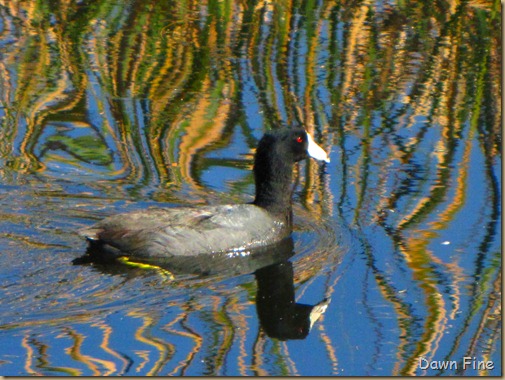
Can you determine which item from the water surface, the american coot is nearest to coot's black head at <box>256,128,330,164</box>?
the american coot

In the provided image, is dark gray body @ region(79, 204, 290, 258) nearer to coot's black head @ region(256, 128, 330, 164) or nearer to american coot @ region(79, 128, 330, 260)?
american coot @ region(79, 128, 330, 260)

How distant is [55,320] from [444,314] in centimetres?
207

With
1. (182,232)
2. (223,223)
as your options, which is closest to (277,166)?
(223,223)

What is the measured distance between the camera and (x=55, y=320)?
5.37 metres

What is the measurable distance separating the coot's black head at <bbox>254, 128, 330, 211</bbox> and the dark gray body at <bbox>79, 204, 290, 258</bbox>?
0.19 m

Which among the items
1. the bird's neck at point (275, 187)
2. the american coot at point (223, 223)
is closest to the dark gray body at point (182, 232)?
the american coot at point (223, 223)

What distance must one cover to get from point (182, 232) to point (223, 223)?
28 cm

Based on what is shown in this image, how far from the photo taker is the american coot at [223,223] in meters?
6.46

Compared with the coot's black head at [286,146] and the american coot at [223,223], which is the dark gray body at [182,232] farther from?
the coot's black head at [286,146]

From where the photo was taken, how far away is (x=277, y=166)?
23.1 feet

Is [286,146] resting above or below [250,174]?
above

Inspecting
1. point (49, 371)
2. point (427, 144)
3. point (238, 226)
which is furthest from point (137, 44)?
point (49, 371)

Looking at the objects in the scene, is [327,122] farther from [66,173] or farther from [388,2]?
[388,2]

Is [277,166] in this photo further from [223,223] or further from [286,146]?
[223,223]
